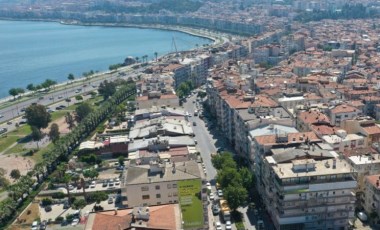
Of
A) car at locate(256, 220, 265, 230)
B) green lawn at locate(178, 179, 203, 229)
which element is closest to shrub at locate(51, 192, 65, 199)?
green lawn at locate(178, 179, 203, 229)

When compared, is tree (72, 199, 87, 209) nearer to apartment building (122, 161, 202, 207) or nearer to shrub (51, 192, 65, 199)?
shrub (51, 192, 65, 199)

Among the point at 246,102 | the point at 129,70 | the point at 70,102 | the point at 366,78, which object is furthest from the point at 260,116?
the point at 129,70

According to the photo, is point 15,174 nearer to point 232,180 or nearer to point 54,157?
point 54,157

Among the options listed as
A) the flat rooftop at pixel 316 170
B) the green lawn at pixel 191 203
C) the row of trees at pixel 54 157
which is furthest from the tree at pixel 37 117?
the flat rooftop at pixel 316 170

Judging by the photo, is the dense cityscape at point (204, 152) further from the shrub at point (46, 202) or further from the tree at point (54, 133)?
the shrub at point (46, 202)

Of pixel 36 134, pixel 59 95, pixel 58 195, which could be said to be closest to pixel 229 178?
pixel 58 195
